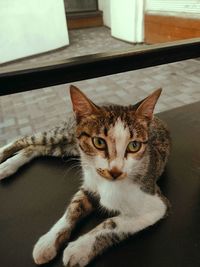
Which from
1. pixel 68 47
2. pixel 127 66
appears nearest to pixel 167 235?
pixel 127 66

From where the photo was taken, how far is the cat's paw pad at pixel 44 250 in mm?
507

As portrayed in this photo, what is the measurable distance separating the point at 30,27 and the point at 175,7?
1.66m

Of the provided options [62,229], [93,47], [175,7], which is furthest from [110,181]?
[93,47]

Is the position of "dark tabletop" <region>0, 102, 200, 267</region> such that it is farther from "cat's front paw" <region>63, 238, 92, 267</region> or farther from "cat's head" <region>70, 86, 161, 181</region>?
"cat's head" <region>70, 86, 161, 181</region>

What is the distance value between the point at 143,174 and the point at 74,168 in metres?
0.26

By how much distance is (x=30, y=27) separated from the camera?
323 cm

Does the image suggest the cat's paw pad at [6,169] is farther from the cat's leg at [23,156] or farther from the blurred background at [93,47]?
the blurred background at [93,47]

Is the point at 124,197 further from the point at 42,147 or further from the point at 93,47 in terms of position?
the point at 93,47

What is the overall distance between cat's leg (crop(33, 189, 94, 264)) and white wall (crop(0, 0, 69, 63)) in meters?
2.82

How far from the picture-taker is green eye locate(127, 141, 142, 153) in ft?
1.59

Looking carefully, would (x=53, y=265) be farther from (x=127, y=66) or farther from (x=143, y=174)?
(x=127, y=66)

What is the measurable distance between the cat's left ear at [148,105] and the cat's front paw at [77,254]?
265 mm

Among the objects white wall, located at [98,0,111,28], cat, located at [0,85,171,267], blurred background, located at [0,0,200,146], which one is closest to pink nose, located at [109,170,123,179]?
cat, located at [0,85,171,267]

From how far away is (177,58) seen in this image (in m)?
0.63
